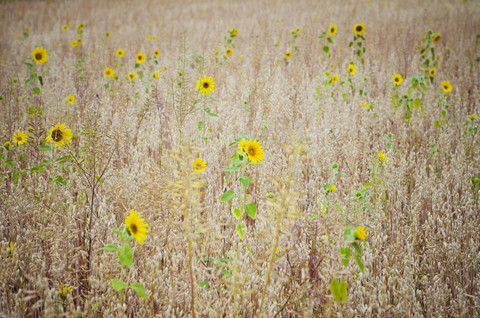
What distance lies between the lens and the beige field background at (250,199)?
1231 mm

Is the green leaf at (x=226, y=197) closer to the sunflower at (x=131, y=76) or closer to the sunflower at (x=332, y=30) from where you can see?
the sunflower at (x=131, y=76)

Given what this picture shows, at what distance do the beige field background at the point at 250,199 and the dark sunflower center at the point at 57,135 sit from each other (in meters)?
0.11

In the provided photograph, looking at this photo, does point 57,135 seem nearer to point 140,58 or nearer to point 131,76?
point 131,76

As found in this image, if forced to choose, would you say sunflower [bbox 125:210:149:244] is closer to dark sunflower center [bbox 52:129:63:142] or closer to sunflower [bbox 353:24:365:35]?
dark sunflower center [bbox 52:129:63:142]

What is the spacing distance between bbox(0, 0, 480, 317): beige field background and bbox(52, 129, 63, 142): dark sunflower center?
108 millimetres

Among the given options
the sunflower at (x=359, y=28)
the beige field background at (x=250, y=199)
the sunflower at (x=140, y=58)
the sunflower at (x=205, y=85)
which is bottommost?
the beige field background at (x=250, y=199)

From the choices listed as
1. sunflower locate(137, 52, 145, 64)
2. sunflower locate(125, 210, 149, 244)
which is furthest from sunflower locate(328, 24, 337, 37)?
sunflower locate(125, 210, 149, 244)

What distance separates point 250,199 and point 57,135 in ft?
4.10

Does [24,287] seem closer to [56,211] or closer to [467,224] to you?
[56,211]

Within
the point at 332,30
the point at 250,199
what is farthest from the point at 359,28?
the point at 250,199

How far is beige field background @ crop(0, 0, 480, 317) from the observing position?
1.23 m

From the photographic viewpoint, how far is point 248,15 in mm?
9422

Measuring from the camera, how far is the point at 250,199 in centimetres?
168

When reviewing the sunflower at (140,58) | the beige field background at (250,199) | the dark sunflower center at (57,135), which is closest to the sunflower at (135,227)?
the beige field background at (250,199)
